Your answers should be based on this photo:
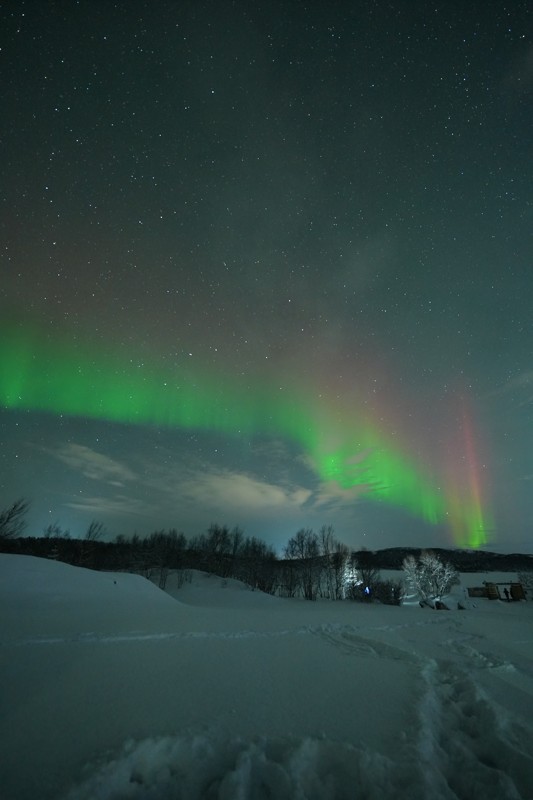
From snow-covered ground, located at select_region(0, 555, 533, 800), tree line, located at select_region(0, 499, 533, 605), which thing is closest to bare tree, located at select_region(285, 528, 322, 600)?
tree line, located at select_region(0, 499, 533, 605)

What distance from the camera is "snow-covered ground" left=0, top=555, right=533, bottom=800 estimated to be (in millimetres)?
2881

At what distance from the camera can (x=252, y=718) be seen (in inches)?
158

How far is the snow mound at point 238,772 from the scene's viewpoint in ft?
9.07

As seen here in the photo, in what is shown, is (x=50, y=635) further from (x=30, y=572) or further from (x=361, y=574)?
(x=361, y=574)

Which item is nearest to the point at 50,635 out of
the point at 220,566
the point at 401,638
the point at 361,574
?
the point at 401,638

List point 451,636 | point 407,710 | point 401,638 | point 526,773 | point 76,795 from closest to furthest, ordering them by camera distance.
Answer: point 76,795
point 526,773
point 407,710
point 401,638
point 451,636

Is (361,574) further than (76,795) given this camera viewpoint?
Yes

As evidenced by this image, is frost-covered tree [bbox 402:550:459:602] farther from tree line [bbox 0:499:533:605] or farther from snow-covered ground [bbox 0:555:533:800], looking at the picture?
snow-covered ground [bbox 0:555:533:800]

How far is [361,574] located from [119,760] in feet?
219

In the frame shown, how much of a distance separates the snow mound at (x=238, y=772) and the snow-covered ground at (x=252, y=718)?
0.01 meters

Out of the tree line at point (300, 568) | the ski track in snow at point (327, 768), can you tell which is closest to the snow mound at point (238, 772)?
the ski track in snow at point (327, 768)

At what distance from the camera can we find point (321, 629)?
11.2 meters

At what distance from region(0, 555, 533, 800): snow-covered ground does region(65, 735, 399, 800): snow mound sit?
0.01m

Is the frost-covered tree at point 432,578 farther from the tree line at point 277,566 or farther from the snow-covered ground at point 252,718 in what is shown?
the snow-covered ground at point 252,718
